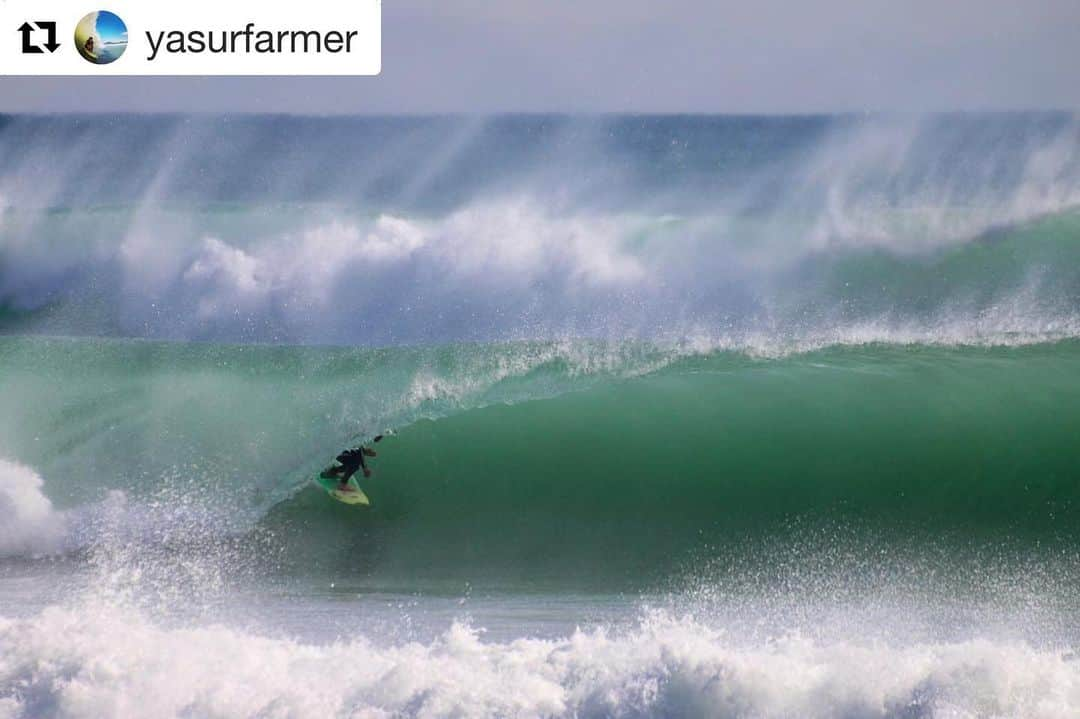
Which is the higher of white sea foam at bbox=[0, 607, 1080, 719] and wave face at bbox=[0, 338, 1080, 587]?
wave face at bbox=[0, 338, 1080, 587]

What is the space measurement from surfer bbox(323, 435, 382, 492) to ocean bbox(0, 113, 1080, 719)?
0.13 m

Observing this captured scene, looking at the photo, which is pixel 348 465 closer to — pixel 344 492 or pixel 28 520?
pixel 344 492

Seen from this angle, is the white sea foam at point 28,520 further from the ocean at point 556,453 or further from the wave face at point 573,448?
the wave face at point 573,448

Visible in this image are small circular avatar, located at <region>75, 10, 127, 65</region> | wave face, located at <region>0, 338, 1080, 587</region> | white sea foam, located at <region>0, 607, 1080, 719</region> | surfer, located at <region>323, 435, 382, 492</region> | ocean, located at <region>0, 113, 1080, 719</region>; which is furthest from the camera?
small circular avatar, located at <region>75, 10, 127, 65</region>

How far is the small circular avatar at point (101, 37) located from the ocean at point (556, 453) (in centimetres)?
269

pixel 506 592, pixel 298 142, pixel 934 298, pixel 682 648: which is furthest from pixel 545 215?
pixel 298 142

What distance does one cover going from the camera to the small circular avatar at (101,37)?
11578 millimetres

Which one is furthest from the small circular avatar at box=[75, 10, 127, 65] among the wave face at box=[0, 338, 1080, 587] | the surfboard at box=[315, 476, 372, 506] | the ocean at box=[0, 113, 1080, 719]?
the surfboard at box=[315, 476, 372, 506]

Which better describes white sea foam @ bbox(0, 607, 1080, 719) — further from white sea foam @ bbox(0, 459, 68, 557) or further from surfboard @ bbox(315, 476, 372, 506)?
surfboard @ bbox(315, 476, 372, 506)

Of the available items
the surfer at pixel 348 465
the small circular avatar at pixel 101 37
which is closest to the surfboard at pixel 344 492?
the surfer at pixel 348 465

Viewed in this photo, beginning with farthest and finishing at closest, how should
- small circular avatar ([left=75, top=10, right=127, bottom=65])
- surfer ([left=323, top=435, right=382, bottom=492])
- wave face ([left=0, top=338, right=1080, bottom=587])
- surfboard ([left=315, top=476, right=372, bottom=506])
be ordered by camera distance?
small circular avatar ([left=75, top=10, right=127, bottom=65]), surfer ([left=323, top=435, right=382, bottom=492]), surfboard ([left=315, top=476, right=372, bottom=506]), wave face ([left=0, top=338, right=1080, bottom=587])

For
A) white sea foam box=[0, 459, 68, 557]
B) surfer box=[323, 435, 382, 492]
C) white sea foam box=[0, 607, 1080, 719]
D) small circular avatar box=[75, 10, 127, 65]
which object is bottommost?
white sea foam box=[0, 607, 1080, 719]

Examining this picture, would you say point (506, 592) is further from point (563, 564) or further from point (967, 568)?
point (967, 568)

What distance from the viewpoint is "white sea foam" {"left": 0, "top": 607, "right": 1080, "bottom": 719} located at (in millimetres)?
6285
